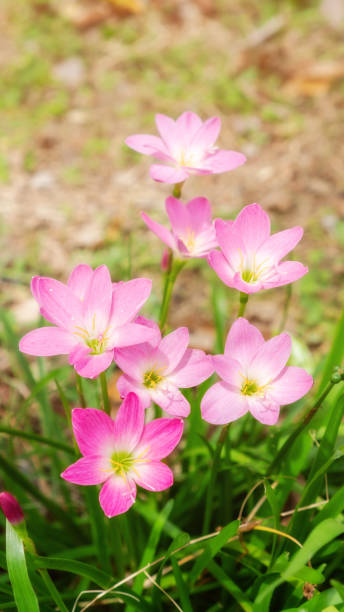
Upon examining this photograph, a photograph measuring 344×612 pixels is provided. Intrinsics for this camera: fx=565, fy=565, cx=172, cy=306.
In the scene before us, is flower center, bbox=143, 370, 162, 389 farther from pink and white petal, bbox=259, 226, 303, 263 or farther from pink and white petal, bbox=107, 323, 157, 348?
pink and white petal, bbox=259, 226, 303, 263

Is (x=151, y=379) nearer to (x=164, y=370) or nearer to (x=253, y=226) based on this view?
(x=164, y=370)

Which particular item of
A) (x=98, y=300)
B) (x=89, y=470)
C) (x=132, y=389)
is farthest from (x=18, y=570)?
(x=98, y=300)

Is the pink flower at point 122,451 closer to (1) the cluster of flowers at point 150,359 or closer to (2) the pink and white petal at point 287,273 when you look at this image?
(1) the cluster of flowers at point 150,359

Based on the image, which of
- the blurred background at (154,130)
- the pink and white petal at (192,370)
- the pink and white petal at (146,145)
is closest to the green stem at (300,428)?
the pink and white petal at (192,370)

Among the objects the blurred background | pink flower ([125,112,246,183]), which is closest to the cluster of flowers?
pink flower ([125,112,246,183])

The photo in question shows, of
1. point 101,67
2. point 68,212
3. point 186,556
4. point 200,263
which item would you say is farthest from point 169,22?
point 186,556

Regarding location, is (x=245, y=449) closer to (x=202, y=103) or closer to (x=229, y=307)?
(x=229, y=307)
